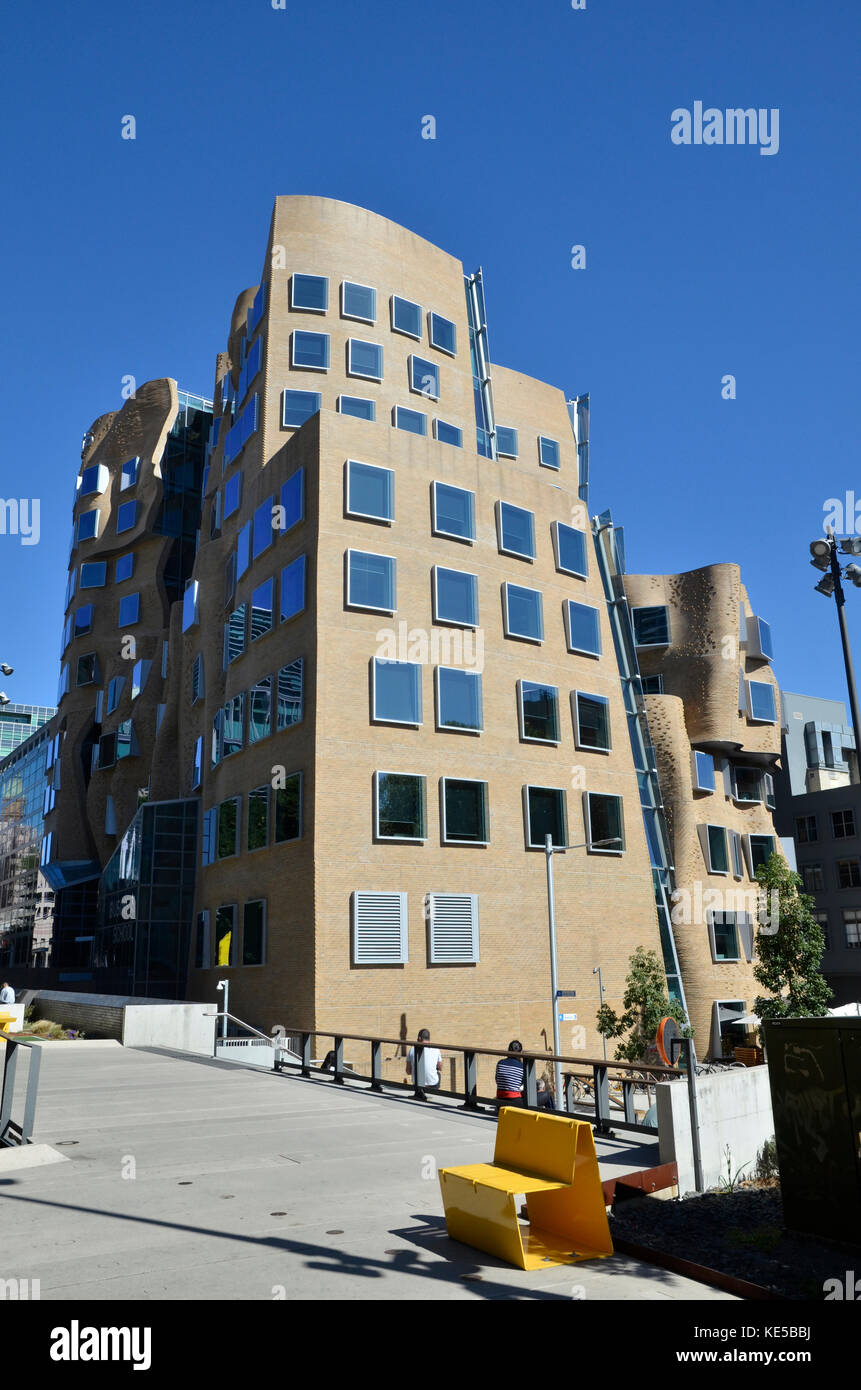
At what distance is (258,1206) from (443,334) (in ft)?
121

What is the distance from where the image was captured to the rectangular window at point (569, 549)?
37875mm

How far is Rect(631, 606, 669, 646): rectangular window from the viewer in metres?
51.5

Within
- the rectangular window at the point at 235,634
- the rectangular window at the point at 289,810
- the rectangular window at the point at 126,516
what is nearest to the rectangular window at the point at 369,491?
the rectangular window at the point at 235,634

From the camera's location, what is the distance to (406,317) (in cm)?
3972

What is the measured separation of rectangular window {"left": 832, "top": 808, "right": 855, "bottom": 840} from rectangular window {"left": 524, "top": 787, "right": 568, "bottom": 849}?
114 feet

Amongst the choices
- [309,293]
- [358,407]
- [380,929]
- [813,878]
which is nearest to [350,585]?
[358,407]

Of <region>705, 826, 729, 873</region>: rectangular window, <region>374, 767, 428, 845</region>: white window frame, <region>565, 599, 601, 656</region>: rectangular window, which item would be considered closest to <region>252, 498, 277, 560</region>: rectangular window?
<region>374, 767, 428, 845</region>: white window frame

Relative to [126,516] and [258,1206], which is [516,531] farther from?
[258,1206]

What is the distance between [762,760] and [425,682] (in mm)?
25639

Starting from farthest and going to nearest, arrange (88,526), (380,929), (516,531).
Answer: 1. (88,526)
2. (516,531)
3. (380,929)

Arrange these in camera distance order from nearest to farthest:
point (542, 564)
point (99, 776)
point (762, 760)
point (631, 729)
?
1. point (542, 564)
2. point (631, 729)
3. point (762, 760)
4. point (99, 776)

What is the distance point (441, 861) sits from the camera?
3036 centimetres
